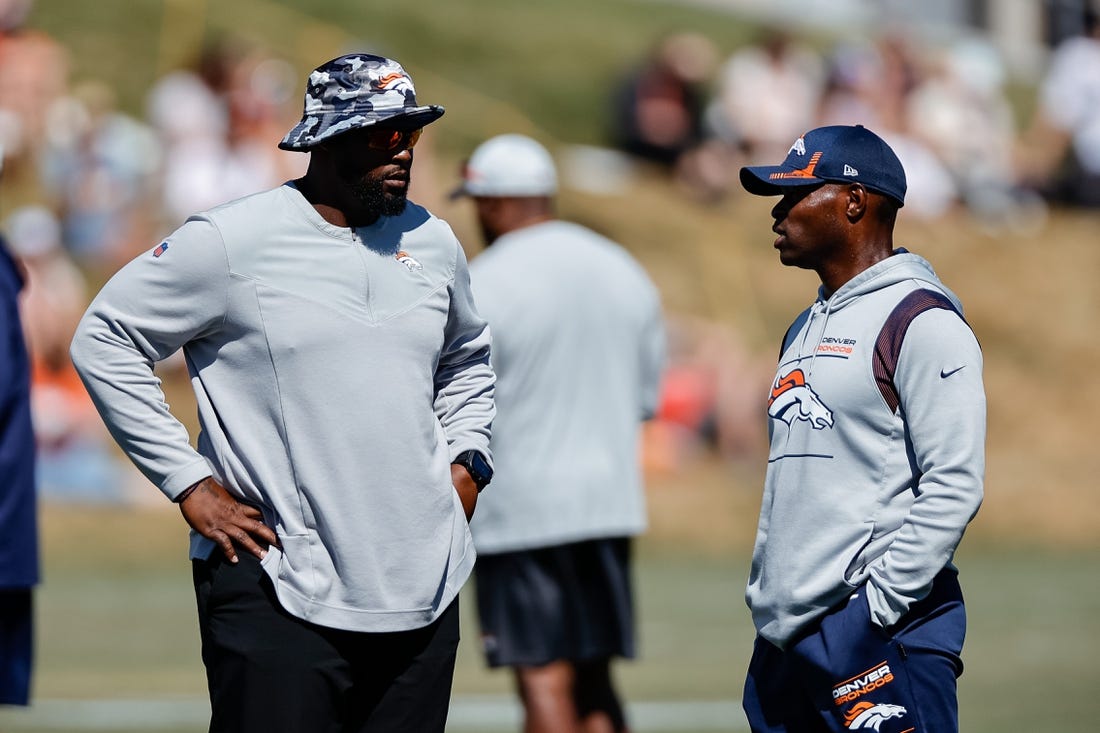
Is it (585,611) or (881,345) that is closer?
(881,345)

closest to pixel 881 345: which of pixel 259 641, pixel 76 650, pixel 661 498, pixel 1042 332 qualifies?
pixel 259 641

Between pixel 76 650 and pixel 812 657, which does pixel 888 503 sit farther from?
pixel 76 650

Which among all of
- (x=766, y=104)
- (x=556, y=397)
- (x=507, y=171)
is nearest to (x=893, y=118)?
(x=766, y=104)

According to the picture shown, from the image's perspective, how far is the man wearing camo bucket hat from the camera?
169 inches

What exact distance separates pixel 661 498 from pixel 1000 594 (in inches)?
140

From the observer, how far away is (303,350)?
4.31 metres

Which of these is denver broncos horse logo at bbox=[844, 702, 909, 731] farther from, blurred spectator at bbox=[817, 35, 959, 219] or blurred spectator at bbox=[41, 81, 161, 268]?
blurred spectator at bbox=[817, 35, 959, 219]

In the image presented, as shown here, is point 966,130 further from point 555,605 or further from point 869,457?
point 869,457

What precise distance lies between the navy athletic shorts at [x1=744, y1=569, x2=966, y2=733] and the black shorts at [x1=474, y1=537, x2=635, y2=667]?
2.46m

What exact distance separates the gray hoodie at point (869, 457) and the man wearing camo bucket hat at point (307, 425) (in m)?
0.87

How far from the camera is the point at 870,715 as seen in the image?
14.4 ft

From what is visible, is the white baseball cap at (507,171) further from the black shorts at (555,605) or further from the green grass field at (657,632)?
the green grass field at (657,632)

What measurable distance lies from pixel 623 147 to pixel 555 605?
1684cm

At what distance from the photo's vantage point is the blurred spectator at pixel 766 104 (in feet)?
69.3
